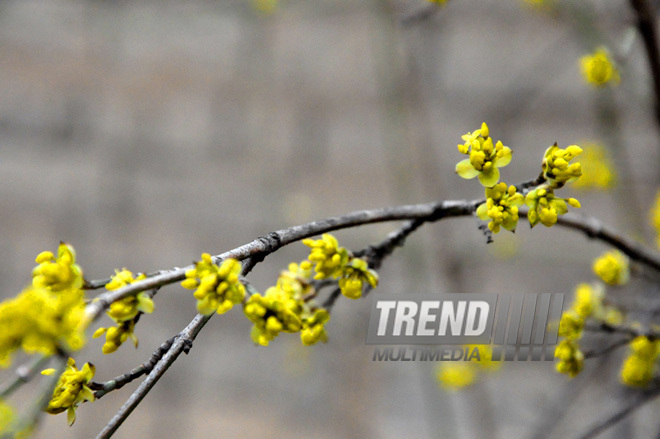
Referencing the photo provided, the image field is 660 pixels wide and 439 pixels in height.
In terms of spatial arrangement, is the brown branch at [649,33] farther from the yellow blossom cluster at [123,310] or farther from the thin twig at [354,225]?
the yellow blossom cluster at [123,310]

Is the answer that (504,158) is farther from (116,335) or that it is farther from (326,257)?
(116,335)

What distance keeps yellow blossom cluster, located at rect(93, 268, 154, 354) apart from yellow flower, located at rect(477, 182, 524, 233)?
0.76 feet

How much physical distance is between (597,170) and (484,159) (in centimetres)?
64

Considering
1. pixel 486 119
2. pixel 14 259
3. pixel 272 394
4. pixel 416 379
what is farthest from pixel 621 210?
pixel 14 259

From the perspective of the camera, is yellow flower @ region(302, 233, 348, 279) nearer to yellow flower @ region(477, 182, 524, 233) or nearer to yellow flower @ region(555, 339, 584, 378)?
yellow flower @ region(477, 182, 524, 233)

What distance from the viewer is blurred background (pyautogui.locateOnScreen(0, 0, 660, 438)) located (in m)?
1.16

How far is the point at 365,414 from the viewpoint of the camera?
1156 millimetres

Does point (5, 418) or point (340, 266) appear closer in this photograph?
point (5, 418)

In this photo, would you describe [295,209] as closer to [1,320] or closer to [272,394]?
[272,394]

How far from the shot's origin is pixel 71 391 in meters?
0.34

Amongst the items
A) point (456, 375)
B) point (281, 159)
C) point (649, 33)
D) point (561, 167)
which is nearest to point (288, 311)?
point (561, 167)

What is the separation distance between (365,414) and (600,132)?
827 mm

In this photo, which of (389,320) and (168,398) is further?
(168,398)

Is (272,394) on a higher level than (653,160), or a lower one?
lower
